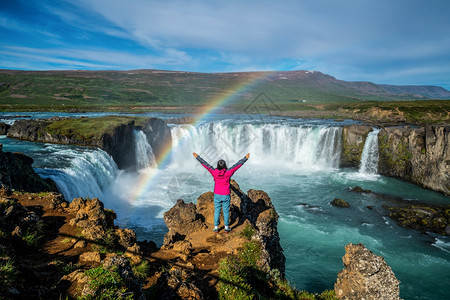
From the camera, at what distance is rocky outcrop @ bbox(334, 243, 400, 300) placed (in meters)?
7.07

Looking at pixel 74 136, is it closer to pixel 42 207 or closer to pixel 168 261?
pixel 42 207

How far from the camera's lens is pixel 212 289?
20.2 ft

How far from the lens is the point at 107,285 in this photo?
13.6ft

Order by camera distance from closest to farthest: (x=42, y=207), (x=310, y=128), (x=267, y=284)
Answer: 1. (x=267, y=284)
2. (x=42, y=207)
3. (x=310, y=128)

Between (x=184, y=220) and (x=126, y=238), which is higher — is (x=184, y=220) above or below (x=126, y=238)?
below

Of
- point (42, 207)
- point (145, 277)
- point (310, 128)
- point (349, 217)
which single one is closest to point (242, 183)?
point (349, 217)

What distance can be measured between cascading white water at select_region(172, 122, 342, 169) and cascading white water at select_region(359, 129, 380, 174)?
3639 mm

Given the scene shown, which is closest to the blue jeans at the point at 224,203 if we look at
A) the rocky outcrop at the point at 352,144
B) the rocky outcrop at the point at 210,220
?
the rocky outcrop at the point at 210,220

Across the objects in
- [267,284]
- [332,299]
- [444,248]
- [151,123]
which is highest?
[151,123]

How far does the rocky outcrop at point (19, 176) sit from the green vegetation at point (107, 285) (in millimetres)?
12035

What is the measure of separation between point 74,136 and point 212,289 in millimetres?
31942

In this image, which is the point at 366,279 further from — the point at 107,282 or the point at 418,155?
the point at 418,155

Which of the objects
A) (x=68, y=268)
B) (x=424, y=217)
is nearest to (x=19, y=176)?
(x=68, y=268)

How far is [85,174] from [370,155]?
124 ft
